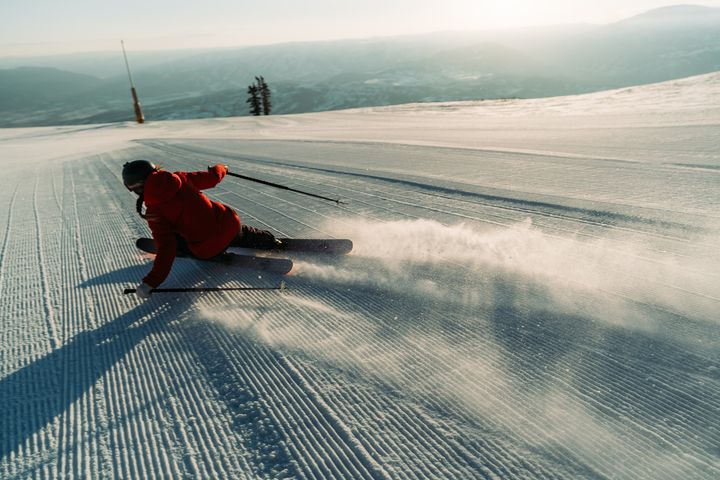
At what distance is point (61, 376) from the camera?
274 cm

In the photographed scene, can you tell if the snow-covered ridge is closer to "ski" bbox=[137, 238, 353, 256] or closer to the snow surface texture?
the snow surface texture

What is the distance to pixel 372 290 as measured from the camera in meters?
3.68

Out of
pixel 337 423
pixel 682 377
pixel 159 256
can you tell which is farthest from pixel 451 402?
pixel 159 256

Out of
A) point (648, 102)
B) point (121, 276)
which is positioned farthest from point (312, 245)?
A: point (648, 102)

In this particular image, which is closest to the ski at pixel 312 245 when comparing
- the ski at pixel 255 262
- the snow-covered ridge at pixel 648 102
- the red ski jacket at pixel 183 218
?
the ski at pixel 255 262

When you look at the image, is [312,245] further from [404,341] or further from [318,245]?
[404,341]

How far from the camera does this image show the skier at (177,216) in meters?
3.45

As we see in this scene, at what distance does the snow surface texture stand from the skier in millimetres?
357

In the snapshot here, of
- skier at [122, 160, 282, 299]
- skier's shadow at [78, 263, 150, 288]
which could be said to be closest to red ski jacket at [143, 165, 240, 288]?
skier at [122, 160, 282, 299]

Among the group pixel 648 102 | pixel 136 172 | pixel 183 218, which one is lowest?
pixel 183 218

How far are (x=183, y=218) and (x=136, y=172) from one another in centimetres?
52

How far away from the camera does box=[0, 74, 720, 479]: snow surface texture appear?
6.68ft

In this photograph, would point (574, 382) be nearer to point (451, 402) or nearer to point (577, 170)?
point (451, 402)

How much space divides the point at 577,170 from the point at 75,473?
270 inches
